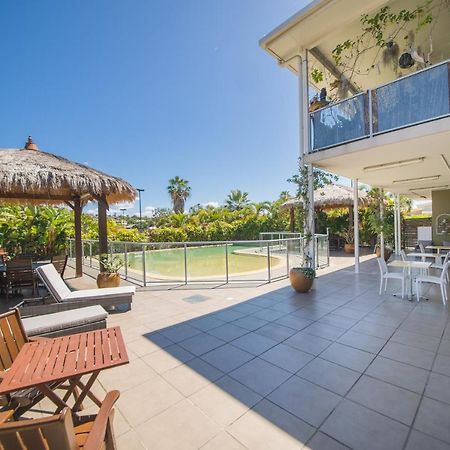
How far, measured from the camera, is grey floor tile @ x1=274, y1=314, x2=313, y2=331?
437 cm

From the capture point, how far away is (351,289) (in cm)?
675

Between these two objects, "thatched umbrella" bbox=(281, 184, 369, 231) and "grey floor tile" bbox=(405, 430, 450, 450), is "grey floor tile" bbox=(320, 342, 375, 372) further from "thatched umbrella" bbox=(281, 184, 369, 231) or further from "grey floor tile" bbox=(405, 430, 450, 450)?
"thatched umbrella" bbox=(281, 184, 369, 231)

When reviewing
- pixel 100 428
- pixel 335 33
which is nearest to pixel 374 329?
pixel 100 428

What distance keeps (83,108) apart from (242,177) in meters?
30.6

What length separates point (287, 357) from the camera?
11.0 ft

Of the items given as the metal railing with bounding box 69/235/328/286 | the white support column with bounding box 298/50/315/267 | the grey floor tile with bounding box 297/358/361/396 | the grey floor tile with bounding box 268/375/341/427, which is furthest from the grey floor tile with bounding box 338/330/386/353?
the metal railing with bounding box 69/235/328/286

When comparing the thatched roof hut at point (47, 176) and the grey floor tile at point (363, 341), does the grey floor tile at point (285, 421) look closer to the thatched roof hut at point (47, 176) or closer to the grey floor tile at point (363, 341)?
the grey floor tile at point (363, 341)

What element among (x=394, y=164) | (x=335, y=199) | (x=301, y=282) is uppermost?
(x=394, y=164)

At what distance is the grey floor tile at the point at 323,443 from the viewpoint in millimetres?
1972

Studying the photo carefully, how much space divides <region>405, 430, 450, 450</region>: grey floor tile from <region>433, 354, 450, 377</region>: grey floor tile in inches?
47.6

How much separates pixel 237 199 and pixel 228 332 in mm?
29469

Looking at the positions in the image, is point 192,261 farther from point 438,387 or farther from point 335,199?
point 335,199

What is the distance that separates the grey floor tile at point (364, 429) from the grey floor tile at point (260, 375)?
2.14ft

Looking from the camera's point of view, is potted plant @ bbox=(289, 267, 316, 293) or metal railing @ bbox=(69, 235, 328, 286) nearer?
potted plant @ bbox=(289, 267, 316, 293)
